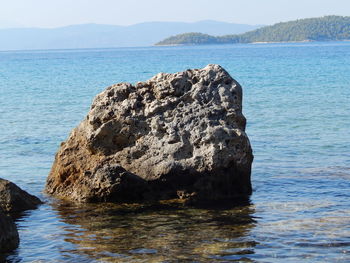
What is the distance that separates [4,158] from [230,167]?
785cm

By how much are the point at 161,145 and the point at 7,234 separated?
A: 4155 mm

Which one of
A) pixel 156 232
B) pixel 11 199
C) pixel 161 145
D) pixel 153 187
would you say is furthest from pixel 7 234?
pixel 161 145

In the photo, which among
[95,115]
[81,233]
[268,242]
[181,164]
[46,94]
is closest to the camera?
[268,242]

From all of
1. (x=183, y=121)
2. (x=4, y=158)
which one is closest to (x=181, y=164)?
(x=183, y=121)

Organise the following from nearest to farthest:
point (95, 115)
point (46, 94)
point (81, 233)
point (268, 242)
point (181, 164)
→ point (268, 242), point (81, 233), point (181, 164), point (95, 115), point (46, 94)

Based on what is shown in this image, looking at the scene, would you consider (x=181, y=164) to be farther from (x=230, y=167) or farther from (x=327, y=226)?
(x=327, y=226)

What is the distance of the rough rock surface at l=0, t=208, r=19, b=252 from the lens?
9828mm

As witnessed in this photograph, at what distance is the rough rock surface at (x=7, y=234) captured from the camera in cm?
983

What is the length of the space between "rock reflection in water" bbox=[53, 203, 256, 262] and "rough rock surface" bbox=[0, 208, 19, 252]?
78 centimetres

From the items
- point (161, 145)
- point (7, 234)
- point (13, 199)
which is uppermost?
point (161, 145)

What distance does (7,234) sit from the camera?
392 inches

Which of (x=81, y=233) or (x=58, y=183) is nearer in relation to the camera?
(x=81, y=233)

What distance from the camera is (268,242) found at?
1039 centimetres

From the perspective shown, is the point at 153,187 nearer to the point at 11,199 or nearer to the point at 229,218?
the point at 229,218
